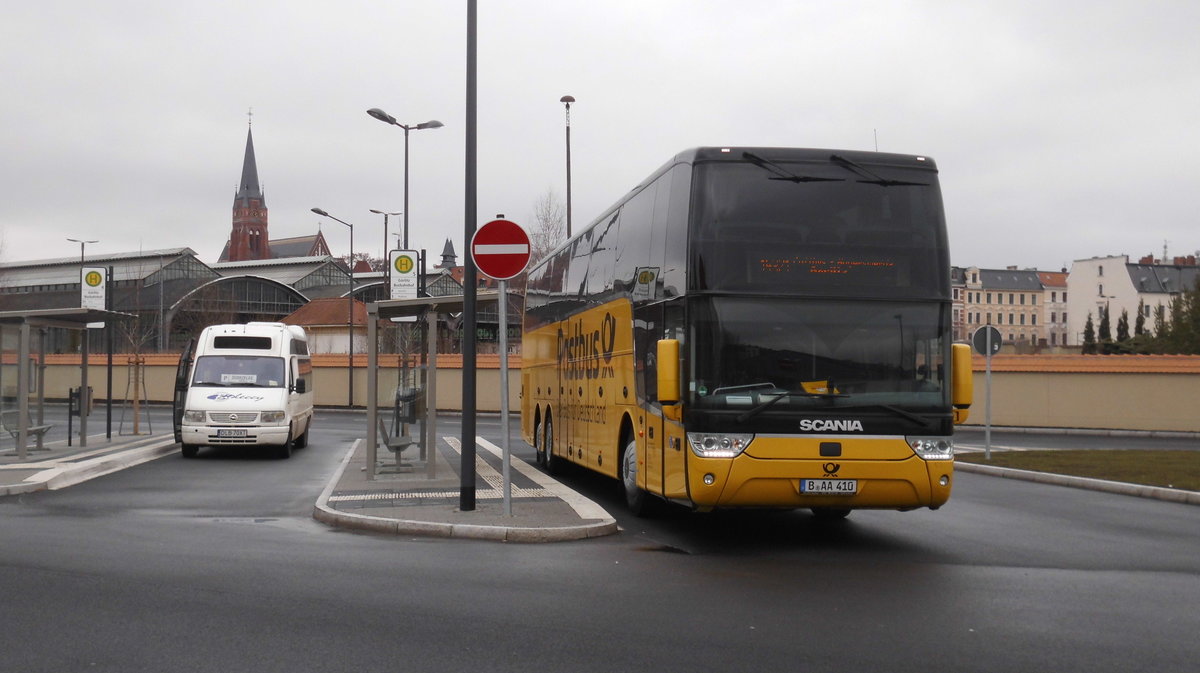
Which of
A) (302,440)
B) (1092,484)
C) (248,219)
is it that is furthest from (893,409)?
(248,219)

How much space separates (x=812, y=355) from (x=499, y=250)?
3.43m

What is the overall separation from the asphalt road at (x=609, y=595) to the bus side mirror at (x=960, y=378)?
1.34 meters

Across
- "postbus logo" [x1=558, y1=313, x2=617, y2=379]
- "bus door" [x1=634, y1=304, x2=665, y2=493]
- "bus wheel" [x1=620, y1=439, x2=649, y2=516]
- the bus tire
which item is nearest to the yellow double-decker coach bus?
"bus door" [x1=634, y1=304, x2=665, y2=493]

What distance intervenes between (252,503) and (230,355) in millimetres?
9210

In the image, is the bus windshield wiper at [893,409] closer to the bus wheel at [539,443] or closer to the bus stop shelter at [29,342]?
the bus wheel at [539,443]

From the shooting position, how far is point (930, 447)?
1012 centimetres

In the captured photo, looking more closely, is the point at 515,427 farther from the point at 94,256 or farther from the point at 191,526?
the point at 94,256

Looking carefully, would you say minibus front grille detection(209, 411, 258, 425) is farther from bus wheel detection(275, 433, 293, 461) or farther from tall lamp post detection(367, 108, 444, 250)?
tall lamp post detection(367, 108, 444, 250)

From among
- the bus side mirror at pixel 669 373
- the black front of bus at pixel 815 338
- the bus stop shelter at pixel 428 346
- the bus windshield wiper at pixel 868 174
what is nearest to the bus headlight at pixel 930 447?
the black front of bus at pixel 815 338

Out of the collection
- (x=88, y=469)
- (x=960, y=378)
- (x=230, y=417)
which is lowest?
(x=88, y=469)

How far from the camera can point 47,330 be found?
2141 centimetres

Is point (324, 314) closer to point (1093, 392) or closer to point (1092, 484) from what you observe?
point (1093, 392)

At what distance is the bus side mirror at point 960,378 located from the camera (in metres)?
10.3

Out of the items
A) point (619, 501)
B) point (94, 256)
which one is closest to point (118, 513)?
point (619, 501)
